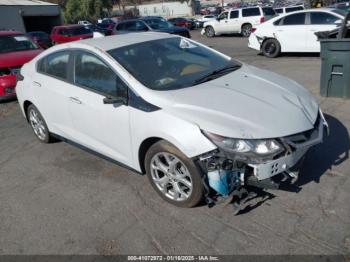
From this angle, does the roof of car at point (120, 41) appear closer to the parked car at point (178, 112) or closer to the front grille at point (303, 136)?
the parked car at point (178, 112)

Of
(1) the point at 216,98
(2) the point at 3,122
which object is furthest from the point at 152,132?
(2) the point at 3,122

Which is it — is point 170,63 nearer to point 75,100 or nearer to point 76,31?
point 75,100

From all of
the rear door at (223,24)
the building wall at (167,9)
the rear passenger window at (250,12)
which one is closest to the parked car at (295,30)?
the rear passenger window at (250,12)

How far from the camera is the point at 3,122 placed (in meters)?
7.14

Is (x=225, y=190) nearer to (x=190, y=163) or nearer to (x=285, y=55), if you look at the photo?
(x=190, y=163)

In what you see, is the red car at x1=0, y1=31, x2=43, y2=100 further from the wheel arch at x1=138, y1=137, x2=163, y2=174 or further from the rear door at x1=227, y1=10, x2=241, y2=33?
the rear door at x1=227, y1=10, x2=241, y2=33

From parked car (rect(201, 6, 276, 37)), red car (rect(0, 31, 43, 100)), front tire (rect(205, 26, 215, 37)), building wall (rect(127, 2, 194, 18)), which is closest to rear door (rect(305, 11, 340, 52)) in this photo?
red car (rect(0, 31, 43, 100))

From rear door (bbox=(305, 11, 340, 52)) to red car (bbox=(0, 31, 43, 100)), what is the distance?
818 centimetres

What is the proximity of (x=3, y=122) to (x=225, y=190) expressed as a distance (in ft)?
18.7

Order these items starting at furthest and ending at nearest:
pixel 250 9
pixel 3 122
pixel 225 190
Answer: pixel 250 9
pixel 3 122
pixel 225 190

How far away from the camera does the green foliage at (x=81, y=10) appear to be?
51562 millimetres

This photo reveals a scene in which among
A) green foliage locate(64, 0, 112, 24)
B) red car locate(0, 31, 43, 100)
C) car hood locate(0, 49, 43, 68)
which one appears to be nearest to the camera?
red car locate(0, 31, 43, 100)

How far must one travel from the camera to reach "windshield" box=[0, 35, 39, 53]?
370 inches

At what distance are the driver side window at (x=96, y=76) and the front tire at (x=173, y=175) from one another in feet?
2.51
